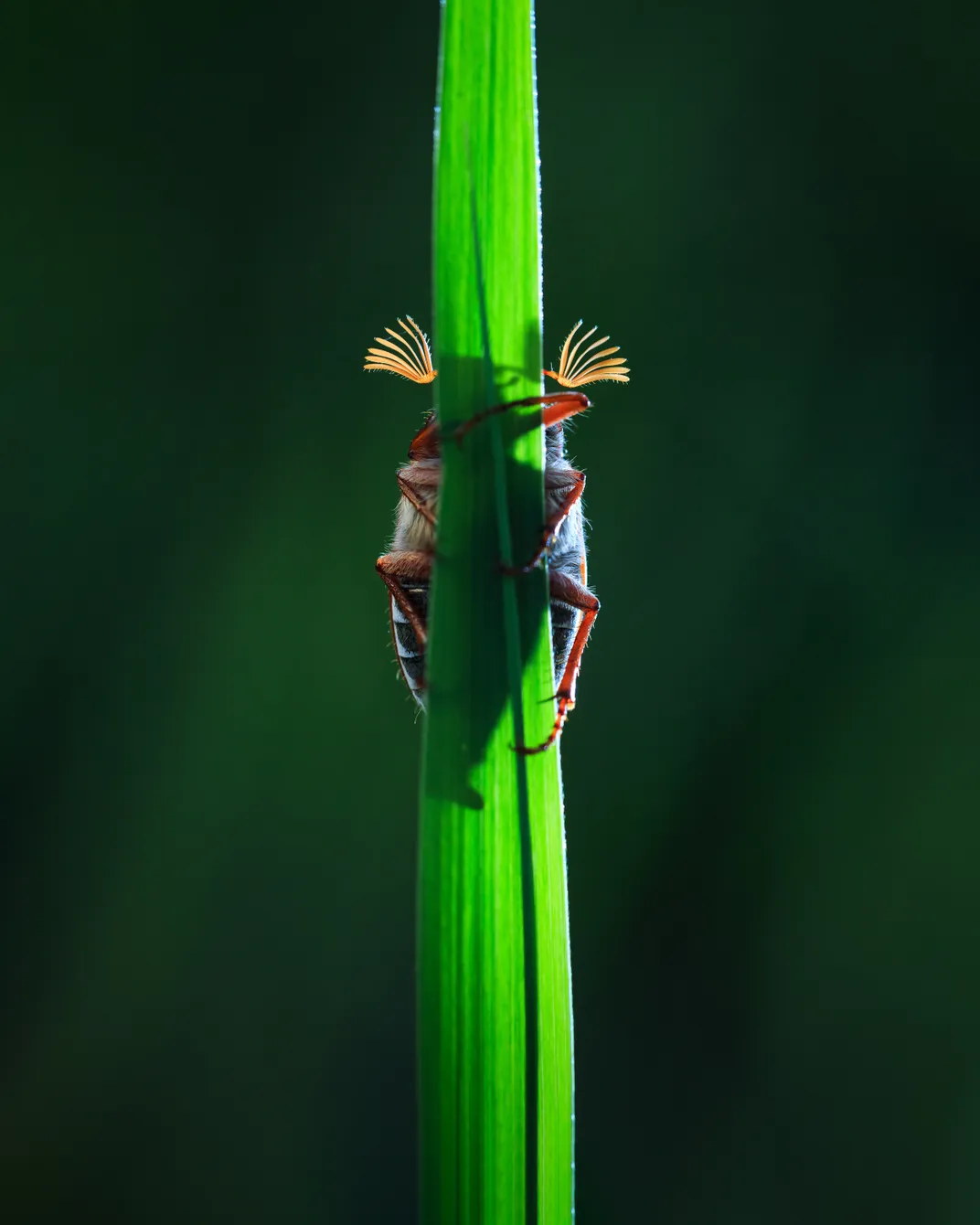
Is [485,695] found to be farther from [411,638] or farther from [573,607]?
[411,638]

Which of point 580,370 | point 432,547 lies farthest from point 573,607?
point 580,370

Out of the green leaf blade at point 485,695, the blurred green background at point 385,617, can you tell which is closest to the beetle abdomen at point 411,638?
the green leaf blade at point 485,695

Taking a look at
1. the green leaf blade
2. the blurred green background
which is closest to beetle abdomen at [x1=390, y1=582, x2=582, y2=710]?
the green leaf blade

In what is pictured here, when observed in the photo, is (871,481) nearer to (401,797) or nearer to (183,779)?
(401,797)

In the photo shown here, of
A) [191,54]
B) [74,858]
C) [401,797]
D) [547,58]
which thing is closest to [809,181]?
[547,58]

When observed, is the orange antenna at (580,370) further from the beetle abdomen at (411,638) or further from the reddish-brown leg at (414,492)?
the beetle abdomen at (411,638)
